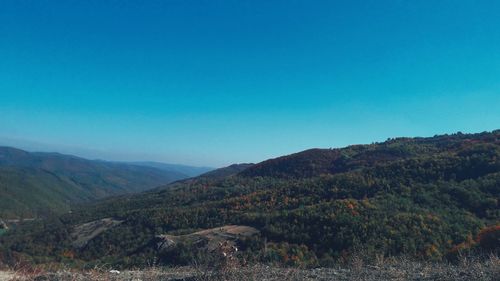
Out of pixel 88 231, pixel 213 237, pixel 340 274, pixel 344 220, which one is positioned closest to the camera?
pixel 340 274

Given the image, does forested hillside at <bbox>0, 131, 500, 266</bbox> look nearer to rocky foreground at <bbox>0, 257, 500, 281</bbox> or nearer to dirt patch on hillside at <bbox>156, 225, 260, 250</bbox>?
dirt patch on hillside at <bbox>156, 225, 260, 250</bbox>

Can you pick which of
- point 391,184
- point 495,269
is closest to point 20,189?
point 391,184

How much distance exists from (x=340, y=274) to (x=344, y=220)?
37.9 feet

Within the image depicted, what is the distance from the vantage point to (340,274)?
8133mm

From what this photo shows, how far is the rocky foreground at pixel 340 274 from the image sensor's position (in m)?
7.13

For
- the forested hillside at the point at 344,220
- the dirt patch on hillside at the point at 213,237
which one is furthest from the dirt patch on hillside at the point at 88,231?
the dirt patch on hillside at the point at 213,237

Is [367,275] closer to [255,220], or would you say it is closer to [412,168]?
[255,220]

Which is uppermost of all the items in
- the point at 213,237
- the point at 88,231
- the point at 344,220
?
the point at 344,220

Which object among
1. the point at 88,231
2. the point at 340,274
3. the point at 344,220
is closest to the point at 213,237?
the point at 344,220

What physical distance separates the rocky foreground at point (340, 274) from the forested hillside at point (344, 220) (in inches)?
72.8

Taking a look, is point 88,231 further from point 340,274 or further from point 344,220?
point 340,274

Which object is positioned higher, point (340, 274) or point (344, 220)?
point (344, 220)

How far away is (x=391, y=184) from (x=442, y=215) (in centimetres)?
735

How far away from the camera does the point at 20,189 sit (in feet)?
333
